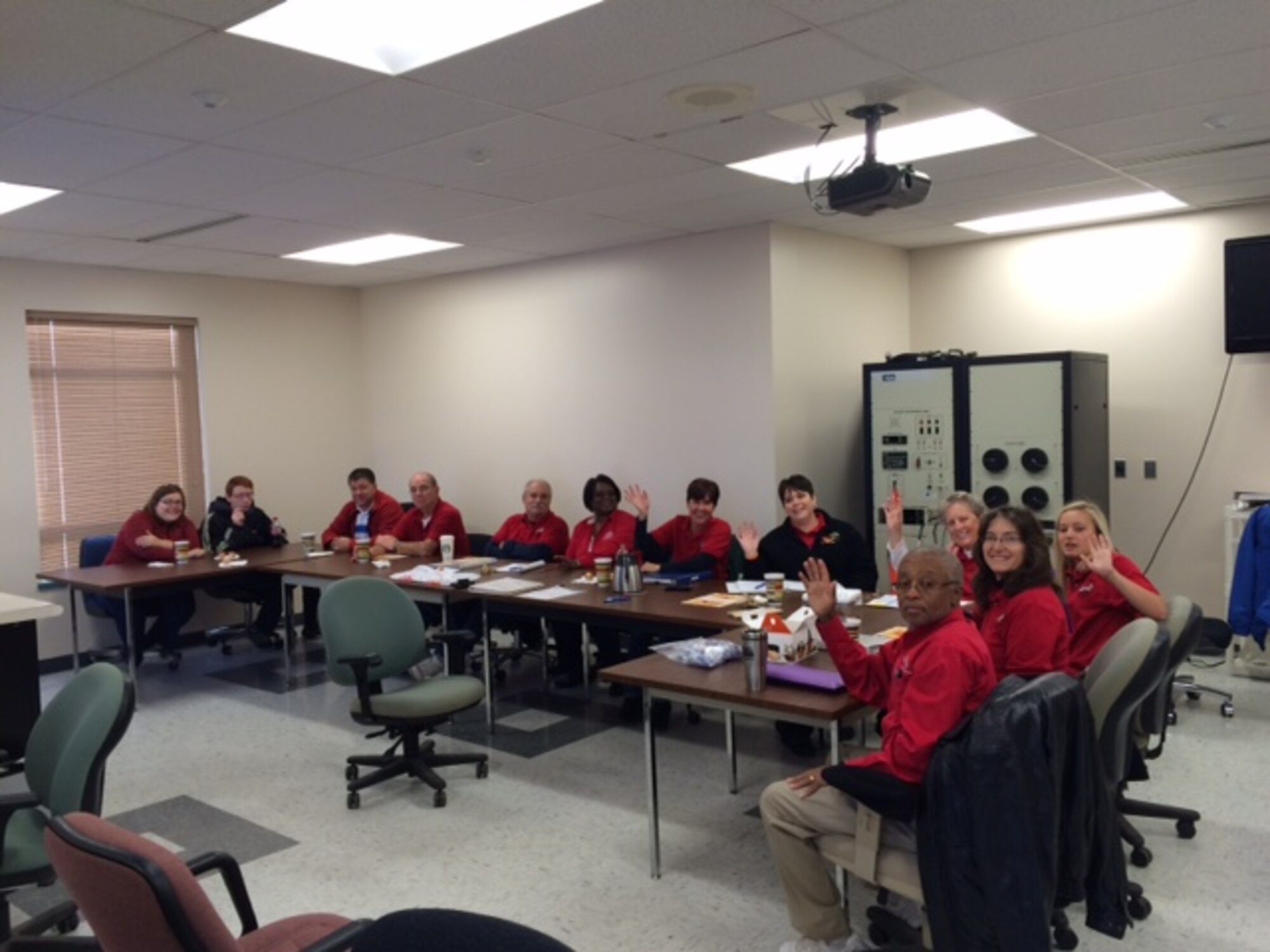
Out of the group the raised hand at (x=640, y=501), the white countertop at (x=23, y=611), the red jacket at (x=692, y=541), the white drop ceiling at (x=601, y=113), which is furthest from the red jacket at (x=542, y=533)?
the white countertop at (x=23, y=611)

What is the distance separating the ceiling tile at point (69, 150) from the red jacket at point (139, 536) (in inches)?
99.5

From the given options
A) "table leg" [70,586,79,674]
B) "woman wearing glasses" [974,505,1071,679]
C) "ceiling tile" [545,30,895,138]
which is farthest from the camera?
"table leg" [70,586,79,674]

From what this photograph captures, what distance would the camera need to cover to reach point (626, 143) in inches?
161

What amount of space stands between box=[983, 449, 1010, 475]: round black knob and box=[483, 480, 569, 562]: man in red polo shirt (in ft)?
8.19

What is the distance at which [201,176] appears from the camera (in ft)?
14.6

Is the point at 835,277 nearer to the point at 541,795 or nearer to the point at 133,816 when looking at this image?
the point at 541,795

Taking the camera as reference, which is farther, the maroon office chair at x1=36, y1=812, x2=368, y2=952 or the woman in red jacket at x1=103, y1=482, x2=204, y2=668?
the woman in red jacket at x1=103, y1=482, x2=204, y2=668

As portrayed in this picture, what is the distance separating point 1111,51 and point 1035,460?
2.91m

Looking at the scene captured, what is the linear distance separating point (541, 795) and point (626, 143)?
2611 millimetres

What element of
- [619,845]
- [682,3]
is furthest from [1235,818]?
[682,3]

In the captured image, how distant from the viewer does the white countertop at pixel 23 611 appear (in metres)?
3.68

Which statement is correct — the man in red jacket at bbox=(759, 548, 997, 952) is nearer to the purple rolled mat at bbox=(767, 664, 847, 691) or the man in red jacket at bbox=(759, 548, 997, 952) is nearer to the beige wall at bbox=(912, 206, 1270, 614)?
the purple rolled mat at bbox=(767, 664, 847, 691)

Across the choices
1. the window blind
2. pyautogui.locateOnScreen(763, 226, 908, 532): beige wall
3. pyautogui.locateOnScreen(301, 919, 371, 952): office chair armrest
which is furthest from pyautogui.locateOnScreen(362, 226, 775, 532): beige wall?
pyautogui.locateOnScreen(301, 919, 371, 952): office chair armrest

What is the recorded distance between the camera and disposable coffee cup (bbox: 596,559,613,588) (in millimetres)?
5043
